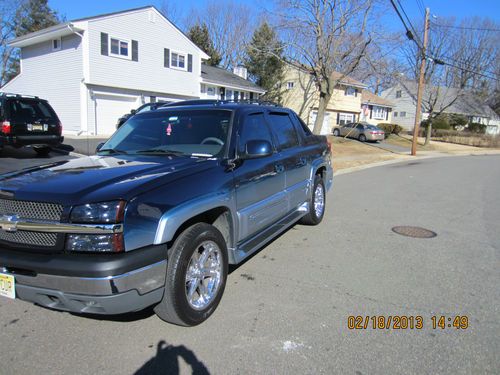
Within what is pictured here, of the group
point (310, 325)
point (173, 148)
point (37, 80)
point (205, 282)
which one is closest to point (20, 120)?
point (173, 148)

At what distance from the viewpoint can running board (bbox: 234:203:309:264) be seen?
3.88m

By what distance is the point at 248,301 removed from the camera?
3.79 m

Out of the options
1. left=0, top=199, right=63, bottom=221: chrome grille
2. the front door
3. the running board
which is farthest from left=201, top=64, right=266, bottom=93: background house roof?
left=0, top=199, right=63, bottom=221: chrome grille

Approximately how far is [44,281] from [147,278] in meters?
0.68

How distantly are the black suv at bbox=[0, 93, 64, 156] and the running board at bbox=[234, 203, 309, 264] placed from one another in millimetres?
9292

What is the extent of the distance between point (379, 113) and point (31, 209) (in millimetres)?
52885

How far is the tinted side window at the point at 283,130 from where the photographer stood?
5.10m

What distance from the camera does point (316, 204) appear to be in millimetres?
6445

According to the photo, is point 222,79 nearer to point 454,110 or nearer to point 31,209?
point 31,209

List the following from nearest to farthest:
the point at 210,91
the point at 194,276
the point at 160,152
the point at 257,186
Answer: the point at 194,276, the point at 160,152, the point at 257,186, the point at 210,91

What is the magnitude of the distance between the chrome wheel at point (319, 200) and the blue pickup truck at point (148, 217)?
1879 mm

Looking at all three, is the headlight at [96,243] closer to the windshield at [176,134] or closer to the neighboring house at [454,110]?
the windshield at [176,134]

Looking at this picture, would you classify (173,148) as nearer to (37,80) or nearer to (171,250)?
(171,250)

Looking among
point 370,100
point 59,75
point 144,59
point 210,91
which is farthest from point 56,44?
point 370,100
